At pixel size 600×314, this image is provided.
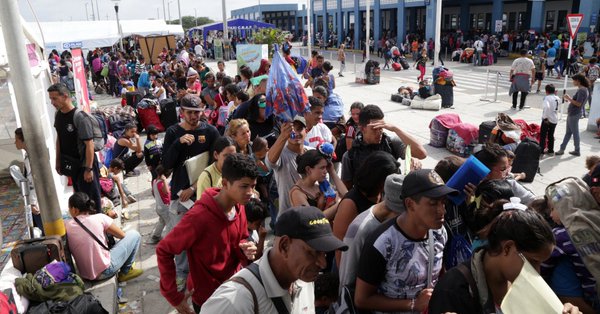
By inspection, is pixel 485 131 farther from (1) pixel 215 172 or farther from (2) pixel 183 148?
(1) pixel 215 172

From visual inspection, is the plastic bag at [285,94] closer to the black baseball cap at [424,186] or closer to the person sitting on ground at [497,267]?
the black baseball cap at [424,186]

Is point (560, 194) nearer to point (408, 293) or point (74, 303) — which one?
point (408, 293)

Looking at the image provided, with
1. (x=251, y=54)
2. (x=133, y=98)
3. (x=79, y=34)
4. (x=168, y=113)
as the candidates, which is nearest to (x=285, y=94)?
(x=168, y=113)

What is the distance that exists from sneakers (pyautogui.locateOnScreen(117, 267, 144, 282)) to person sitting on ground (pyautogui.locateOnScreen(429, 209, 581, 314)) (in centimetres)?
430

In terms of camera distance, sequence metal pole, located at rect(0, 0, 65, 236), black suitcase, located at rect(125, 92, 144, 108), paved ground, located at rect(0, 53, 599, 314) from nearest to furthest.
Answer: metal pole, located at rect(0, 0, 65, 236) < paved ground, located at rect(0, 53, 599, 314) < black suitcase, located at rect(125, 92, 144, 108)

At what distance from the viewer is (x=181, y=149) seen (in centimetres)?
505

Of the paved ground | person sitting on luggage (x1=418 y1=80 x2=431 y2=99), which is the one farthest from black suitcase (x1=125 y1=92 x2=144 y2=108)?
person sitting on luggage (x1=418 y1=80 x2=431 y2=99)

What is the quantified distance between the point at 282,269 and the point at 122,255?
149 inches

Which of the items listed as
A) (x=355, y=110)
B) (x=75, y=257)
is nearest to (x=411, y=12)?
(x=355, y=110)

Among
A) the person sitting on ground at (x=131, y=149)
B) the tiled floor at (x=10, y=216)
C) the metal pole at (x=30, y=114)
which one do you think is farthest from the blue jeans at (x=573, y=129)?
the tiled floor at (x=10, y=216)

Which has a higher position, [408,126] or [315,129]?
[315,129]

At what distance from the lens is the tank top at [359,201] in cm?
334

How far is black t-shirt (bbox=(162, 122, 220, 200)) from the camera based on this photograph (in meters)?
4.88

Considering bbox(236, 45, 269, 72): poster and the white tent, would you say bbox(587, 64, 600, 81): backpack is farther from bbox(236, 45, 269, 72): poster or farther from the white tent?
the white tent
